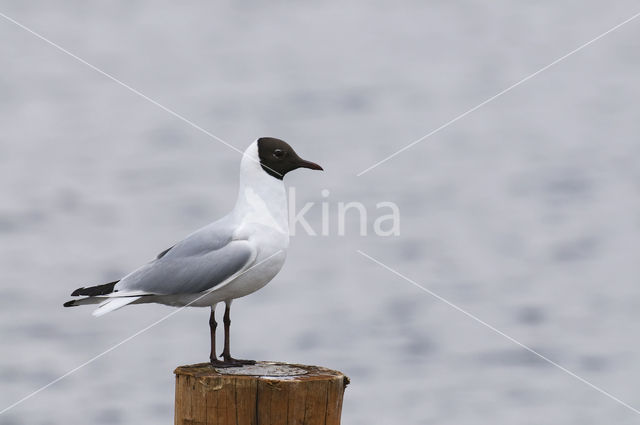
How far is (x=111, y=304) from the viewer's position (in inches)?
171

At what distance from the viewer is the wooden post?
3.63 metres

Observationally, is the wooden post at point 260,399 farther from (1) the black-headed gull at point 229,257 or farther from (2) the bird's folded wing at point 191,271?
(2) the bird's folded wing at point 191,271

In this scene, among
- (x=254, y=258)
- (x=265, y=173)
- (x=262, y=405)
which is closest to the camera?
(x=262, y=405)

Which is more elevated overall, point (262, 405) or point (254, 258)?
point (254, 258)

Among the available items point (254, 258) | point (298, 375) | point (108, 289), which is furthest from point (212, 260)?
point (298, 375)

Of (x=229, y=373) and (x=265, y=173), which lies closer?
(x=229, y=373)

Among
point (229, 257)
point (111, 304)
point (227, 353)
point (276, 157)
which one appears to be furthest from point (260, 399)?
point (276, 157)

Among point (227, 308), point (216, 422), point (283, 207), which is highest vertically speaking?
point (283, 207)

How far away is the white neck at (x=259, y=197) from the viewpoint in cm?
446

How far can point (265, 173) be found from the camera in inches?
180

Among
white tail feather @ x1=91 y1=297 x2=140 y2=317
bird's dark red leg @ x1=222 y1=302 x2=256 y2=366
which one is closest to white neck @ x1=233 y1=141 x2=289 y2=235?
bird's dark red leg @ x1=222 y1=302 x2=256 y2=366

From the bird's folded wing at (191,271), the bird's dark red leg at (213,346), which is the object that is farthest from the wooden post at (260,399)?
the bird's folded wing at (191,271)

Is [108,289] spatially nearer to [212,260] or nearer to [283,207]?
[212,260]

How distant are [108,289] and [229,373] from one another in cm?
90
